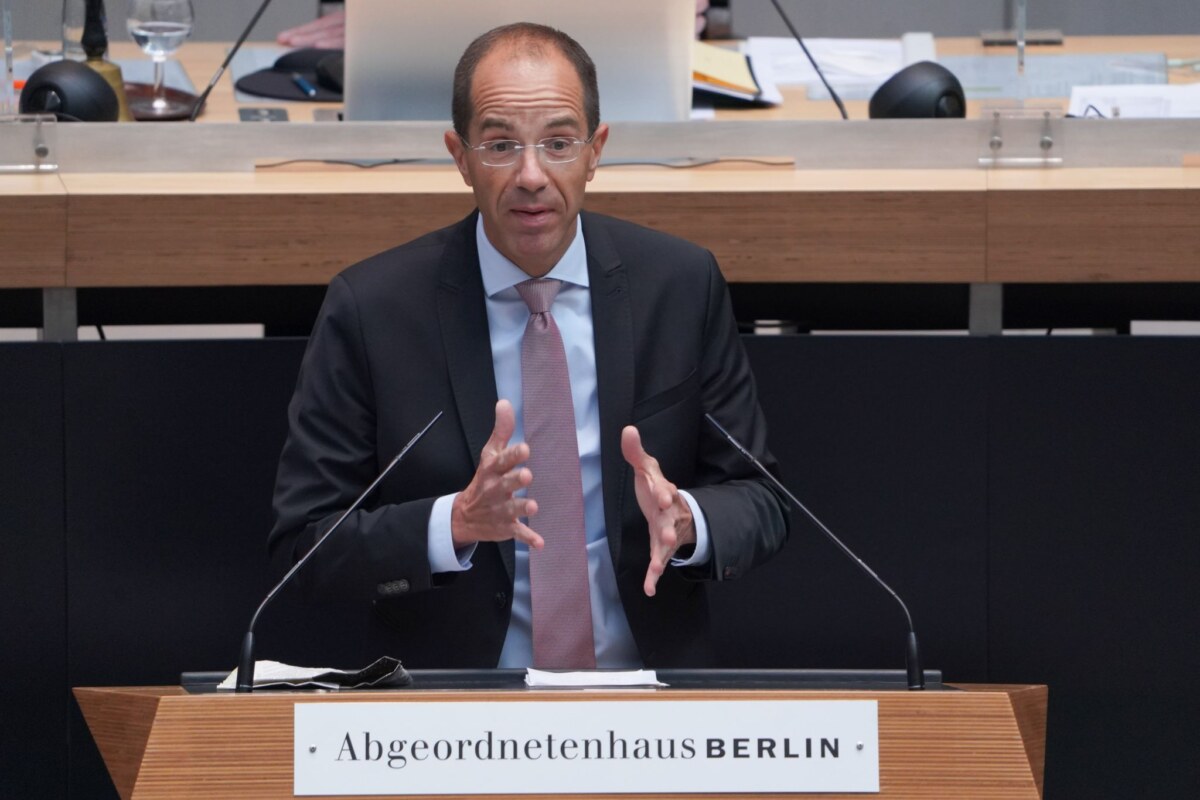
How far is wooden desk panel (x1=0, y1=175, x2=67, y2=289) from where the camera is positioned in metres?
1.97

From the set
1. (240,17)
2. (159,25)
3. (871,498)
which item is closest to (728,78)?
(159,25)

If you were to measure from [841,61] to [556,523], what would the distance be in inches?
69.0

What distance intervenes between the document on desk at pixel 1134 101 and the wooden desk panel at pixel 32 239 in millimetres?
1493

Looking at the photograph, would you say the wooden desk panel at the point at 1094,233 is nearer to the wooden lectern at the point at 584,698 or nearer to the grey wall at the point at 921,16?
the wooden lectern at the point at 584,698

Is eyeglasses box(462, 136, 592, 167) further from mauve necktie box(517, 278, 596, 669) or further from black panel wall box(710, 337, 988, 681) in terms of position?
black panel wall box(710, 337, 988, 681)

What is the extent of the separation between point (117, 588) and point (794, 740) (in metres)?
1.13

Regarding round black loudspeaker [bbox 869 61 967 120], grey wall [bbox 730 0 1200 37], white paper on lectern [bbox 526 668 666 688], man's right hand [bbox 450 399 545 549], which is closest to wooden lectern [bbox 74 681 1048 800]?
white paper on lectern [bbox 526 668 666 688]

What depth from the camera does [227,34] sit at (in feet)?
16.6

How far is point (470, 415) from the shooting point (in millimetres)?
1738

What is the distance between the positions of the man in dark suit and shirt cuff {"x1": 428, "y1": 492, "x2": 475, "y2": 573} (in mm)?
69

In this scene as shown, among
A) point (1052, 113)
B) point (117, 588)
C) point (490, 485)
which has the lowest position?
point (117, 588)

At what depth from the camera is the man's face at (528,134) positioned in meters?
1.70

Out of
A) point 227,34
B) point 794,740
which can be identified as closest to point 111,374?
point 794,740

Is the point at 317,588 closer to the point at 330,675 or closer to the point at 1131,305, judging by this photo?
the point at 330,675
